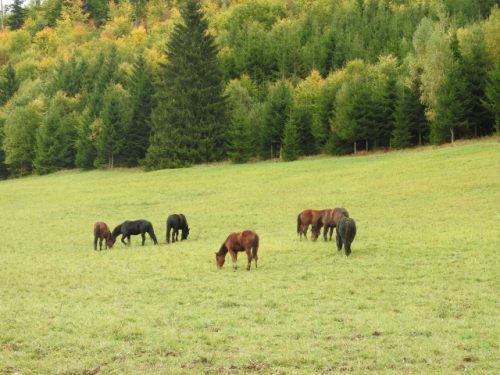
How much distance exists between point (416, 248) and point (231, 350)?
12407 millimetres

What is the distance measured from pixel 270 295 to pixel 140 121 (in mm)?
73121

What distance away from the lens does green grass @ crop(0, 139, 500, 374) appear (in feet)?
33.6

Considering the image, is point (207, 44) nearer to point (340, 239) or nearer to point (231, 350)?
point (340, 239)

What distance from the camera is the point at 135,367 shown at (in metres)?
9.95

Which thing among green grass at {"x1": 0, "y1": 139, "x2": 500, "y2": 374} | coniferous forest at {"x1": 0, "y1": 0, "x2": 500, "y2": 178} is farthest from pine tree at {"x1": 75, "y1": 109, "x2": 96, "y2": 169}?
green grass at {"x1": 0, "y1": 139, "x2": 500, "y2": 374}

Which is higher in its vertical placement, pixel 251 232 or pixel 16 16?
pixel 16 16

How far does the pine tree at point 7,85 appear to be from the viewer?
4975 inches

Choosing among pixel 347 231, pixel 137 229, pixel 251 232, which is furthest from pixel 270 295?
pixel 137 229

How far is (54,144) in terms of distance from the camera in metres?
89.1

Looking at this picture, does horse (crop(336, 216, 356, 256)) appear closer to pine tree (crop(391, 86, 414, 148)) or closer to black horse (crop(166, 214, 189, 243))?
black horse (crop(166, 214, 189, 243))

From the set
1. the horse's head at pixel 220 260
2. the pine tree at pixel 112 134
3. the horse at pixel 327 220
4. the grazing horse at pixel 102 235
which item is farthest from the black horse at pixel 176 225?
the pine tree at pixel 112 134

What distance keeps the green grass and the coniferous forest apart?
3158 centimetres

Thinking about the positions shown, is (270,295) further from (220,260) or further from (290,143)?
(290,143)

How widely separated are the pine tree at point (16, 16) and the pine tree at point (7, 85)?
7539 centimetres
